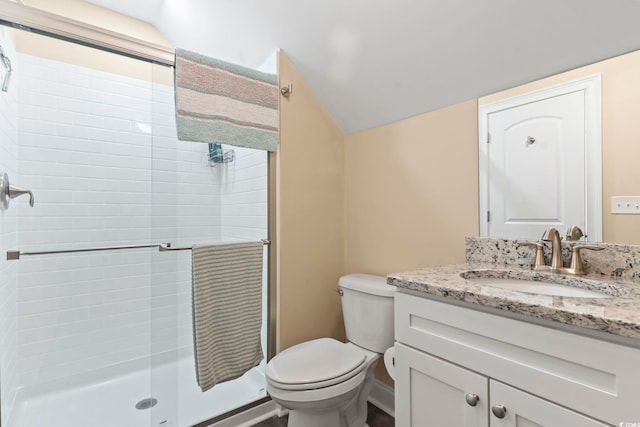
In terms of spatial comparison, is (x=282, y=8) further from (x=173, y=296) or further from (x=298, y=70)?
(x=173, y=296)

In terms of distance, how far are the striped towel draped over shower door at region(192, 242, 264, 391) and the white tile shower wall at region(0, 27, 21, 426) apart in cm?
87

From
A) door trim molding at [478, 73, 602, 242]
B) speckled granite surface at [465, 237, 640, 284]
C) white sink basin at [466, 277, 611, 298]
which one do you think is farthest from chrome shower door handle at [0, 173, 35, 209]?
door trim molding at [478, 73, 602, 242]

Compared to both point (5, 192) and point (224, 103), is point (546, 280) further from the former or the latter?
point (5, 192)

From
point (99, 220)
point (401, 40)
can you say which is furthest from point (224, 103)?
point (99, 220)

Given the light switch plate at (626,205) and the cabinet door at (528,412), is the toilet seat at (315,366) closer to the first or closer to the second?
the cabinet door at (528,412)

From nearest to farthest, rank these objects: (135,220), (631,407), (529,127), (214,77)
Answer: (631,407), (529,127), (214,77), (135,220)

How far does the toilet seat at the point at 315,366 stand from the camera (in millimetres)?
1247

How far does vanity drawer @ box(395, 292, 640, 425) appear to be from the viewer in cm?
62

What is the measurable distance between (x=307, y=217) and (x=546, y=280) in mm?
1196

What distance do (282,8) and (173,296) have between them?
1.73 meters

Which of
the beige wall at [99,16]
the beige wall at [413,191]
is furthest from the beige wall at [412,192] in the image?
the beige wall at [99,16]

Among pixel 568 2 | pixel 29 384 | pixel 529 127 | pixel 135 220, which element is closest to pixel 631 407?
pixel 529 127

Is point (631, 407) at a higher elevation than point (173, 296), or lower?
higher

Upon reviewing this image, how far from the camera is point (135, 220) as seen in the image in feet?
6.73
